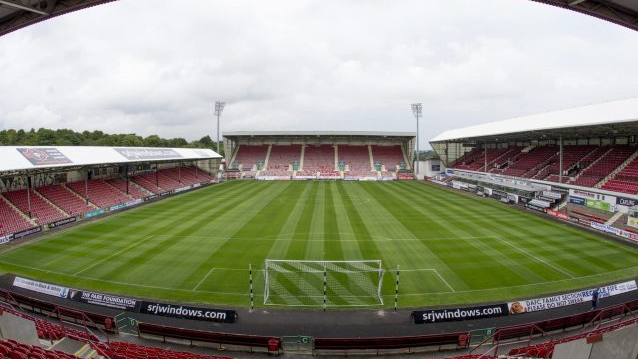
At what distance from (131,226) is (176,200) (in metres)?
13.3

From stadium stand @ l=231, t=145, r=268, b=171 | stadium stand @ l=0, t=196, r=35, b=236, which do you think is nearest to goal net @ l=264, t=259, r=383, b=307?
stadium stand @ l=0, t=196, r=35, b=236

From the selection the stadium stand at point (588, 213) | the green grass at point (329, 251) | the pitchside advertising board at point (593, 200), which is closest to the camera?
the green grass at point (329, 251)

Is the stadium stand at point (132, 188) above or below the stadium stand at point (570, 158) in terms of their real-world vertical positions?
below

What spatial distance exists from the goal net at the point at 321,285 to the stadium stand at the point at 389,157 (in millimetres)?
53747

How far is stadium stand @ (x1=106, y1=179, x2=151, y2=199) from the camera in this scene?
4065cm

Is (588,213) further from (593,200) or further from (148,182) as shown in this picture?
(148,182)

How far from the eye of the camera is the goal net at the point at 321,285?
15.3 metres

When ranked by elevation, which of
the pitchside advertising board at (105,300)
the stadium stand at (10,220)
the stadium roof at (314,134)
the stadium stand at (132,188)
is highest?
the stadium roof at (314,134)

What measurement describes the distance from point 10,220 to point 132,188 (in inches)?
638

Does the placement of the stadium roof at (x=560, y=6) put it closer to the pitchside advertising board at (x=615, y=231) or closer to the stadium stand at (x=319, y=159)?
the pitchside advertising board at (x=615, y=231)

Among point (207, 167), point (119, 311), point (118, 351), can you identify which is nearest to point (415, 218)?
point (119, 311)

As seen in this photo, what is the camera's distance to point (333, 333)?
12.9 m

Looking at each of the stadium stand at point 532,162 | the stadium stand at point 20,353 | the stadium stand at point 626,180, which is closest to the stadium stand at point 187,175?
the stadium stand at point 532,162

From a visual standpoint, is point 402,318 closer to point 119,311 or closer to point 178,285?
point 178,285
